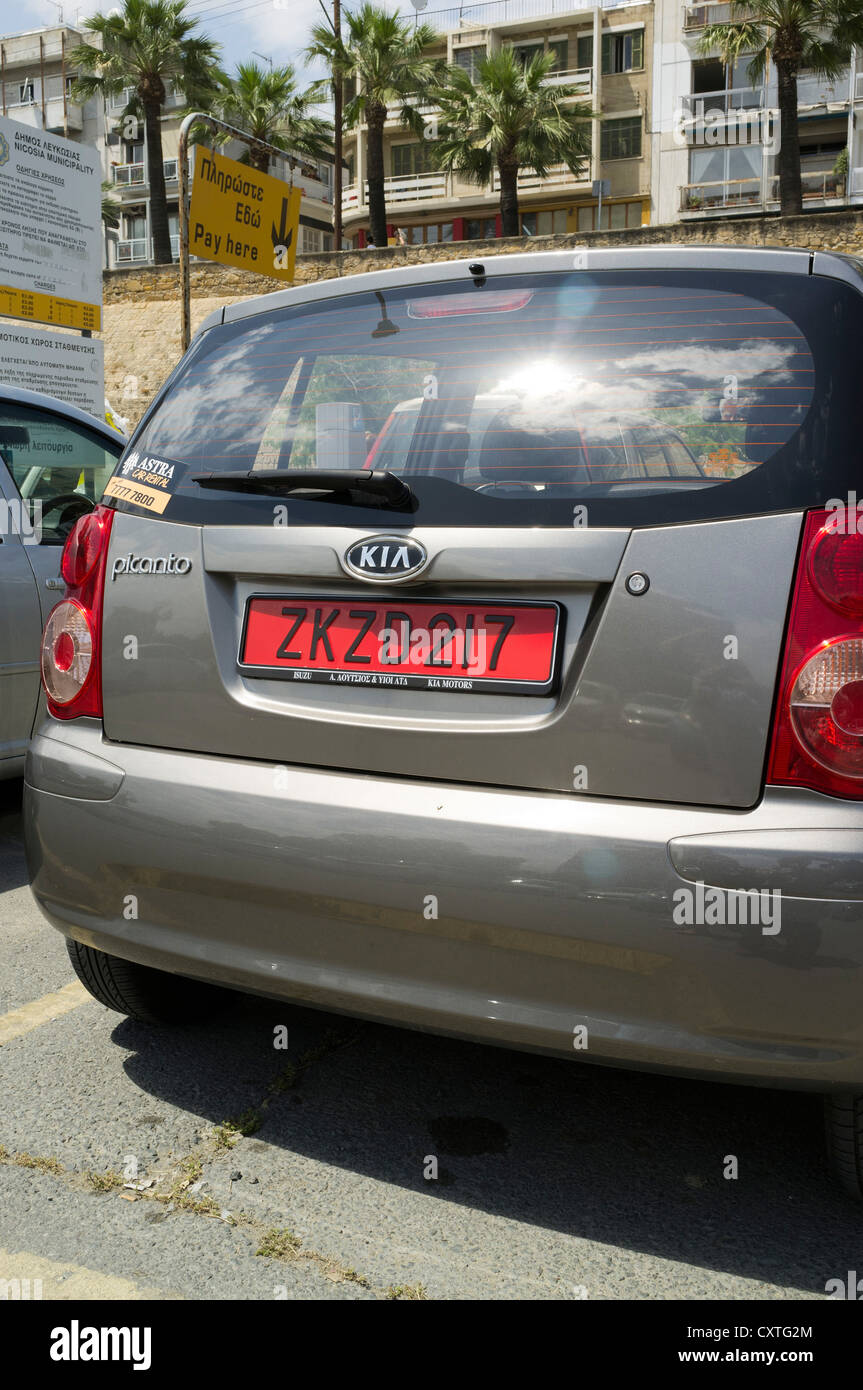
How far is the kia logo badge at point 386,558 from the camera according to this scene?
206 cm

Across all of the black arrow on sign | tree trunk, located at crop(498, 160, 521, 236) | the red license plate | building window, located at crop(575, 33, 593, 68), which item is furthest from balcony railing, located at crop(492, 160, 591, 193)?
the red license plate

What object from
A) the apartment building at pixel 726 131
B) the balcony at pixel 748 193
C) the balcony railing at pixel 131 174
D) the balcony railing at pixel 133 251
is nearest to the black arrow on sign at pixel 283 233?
the balcony at pixel 748 193

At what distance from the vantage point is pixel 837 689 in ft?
6.03

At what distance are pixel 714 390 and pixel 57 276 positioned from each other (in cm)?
1194

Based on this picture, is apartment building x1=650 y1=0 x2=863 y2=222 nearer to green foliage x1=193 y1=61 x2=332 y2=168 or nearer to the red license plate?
green foliage x1=193 y1=61 x2=332 y2=168

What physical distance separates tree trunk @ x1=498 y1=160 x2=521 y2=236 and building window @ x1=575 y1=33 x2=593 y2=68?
45.0 feet

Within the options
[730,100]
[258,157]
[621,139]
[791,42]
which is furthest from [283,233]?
[621,139]

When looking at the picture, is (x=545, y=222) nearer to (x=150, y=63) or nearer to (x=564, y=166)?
(x=564, y=166)

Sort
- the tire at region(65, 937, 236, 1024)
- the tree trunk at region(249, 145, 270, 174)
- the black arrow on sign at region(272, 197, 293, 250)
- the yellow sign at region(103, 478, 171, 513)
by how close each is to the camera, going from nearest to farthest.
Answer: the yellow sign at region(103, 478, 171, 513), the tire at region(65, 937, 236, 1024), the black arrow on sign at region(272, 197, 293, 250), the tree trunk at region(249, 145, 270, 174)

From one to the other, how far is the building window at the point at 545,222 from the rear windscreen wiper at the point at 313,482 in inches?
1869

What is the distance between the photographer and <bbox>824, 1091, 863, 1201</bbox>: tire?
2.09 meters

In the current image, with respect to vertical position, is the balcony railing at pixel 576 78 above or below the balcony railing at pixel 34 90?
below

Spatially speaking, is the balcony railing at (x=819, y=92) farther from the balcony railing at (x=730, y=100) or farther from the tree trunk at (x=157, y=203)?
the tree trunk at (x=157, y=203)
